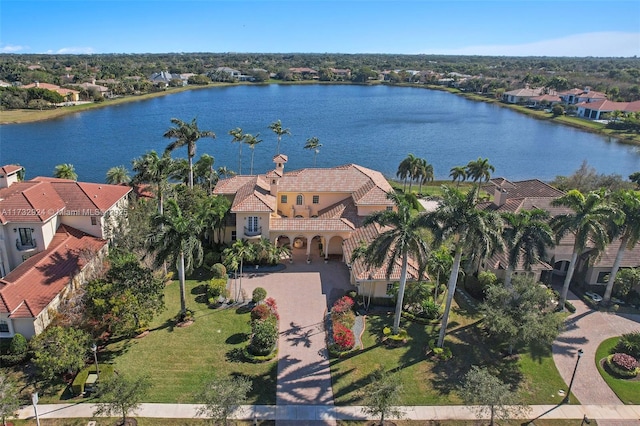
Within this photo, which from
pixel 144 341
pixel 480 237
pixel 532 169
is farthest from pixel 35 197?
pixel 532 169

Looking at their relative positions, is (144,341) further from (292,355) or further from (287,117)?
(287,117)

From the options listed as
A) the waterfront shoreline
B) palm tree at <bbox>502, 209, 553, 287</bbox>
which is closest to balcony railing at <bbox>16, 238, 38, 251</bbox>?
palm tree at <bbox>502, 209, 553, 287</bbox>

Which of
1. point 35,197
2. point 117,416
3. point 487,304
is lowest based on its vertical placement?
point 117,416

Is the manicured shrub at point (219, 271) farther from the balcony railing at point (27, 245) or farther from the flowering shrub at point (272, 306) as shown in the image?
the balcony railing at point (27, 245)

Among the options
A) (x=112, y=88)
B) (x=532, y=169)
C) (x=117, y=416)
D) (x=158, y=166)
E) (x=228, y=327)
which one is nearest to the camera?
(x=117, y=416)

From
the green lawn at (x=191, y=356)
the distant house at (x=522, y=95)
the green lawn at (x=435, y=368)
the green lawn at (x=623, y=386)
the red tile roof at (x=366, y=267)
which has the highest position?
the distant house at (x=522, y=95)

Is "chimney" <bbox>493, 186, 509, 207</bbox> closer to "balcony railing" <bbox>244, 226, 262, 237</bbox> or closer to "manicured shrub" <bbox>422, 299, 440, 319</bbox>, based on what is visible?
"manicured shrub" <bbox>422, 299, 440, 319</bbox>

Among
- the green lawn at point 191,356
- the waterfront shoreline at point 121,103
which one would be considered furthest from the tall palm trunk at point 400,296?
the waterfront shoreline at point 121,103
